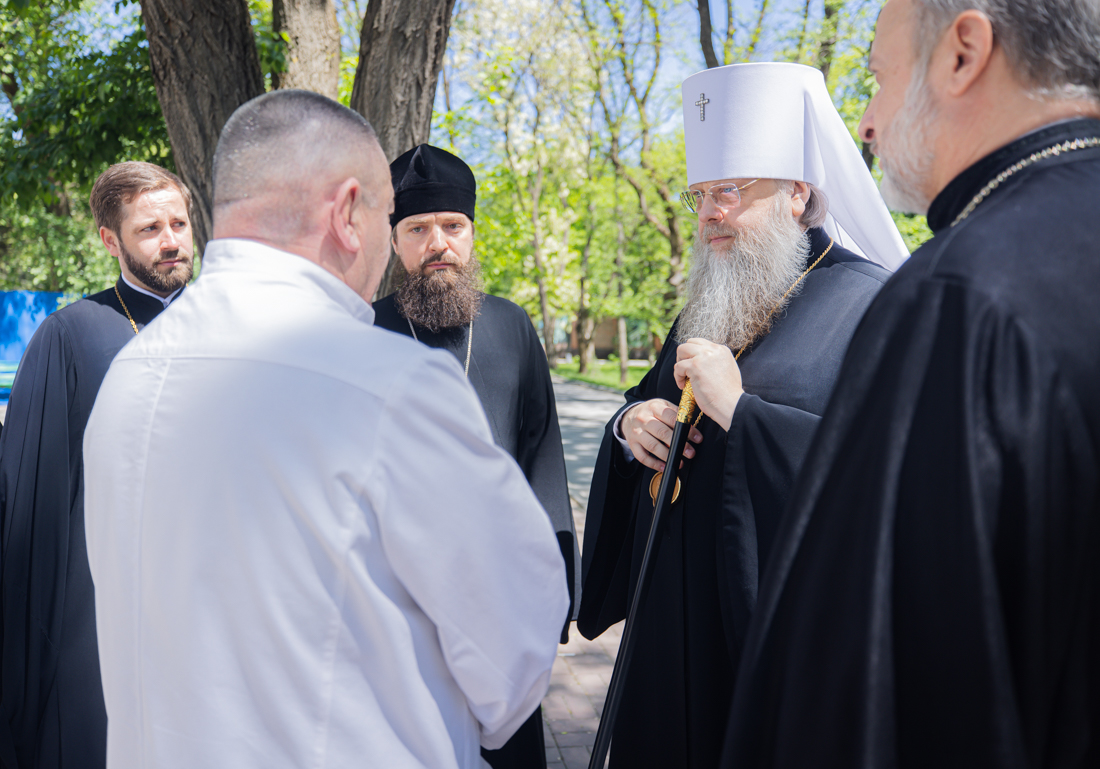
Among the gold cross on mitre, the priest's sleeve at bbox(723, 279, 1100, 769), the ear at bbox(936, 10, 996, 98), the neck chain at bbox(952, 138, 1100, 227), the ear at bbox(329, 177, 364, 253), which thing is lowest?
the priest's sleeve at bbox(723, 279, 1100, 769)

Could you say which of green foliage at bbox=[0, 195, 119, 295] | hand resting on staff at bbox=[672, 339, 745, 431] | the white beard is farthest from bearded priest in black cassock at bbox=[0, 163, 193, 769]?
green foliage at bbox=[0, 195, 119, 295]

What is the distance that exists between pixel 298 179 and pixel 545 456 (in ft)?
5.91

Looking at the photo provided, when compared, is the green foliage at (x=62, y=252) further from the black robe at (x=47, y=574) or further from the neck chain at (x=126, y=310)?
the black robe at (x=47, y=574)

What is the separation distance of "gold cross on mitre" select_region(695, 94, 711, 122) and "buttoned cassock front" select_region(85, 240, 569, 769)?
5.71 ft

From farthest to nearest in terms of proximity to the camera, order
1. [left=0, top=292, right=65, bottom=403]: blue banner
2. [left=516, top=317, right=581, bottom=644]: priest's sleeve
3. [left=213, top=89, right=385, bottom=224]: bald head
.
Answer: [left=0, top=292, right=65, bottom=403]: blue banner → [left=516, top=317, right=581, bottom=644]: priest's sleeve → [left=213, top=89, right=385, bottom=224]: bald head

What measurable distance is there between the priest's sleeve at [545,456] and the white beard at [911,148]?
1751 millimetres

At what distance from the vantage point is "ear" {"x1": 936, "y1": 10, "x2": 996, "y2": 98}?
1.04 meters

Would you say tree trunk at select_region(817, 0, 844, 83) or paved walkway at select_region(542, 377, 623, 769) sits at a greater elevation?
tree trunk at select_region(817, 0, 844, 83)

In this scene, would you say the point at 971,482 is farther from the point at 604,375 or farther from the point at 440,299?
the point at 604,375

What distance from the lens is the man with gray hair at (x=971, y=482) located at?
2.94 feet

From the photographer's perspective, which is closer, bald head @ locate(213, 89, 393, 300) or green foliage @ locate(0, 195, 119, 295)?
bald head @ locate(213, 89, 393, 300)

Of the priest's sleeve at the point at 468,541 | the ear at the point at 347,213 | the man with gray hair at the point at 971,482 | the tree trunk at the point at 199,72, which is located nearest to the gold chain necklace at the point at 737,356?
the priest's sleeve at the point at 468,541

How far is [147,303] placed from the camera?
277 centimetres

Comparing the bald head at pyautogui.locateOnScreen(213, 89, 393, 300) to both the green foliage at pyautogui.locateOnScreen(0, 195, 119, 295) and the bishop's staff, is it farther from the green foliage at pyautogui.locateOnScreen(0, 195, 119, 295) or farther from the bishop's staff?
the green foliage at pyautogui.locateOnScreen(0, 195, 119, 295)
